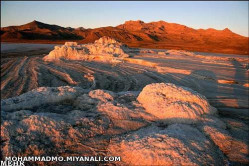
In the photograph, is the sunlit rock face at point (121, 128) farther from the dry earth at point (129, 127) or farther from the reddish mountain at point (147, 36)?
the reddish mountain at point (147, 36)

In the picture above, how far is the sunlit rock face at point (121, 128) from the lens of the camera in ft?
6.59

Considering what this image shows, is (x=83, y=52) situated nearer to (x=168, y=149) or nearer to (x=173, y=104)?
(x=173, y=104)

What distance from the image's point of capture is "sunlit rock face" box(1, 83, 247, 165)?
6.59 ft

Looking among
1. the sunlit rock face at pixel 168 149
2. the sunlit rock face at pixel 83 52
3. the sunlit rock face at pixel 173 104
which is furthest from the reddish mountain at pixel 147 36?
the sunlit rock face at pixel 168 149

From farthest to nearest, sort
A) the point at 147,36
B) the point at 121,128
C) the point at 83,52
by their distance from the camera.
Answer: the point at 147,36
the point at 83,52
the point at 121,128

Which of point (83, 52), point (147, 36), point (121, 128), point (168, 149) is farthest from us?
point (147, 36)

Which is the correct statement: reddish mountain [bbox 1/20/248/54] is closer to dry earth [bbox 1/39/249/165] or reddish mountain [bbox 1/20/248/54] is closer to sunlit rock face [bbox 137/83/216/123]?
sunlit rock face [bbox 137/83/216/123]

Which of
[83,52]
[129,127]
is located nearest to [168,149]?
[129,127]

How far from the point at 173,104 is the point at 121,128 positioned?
87cm

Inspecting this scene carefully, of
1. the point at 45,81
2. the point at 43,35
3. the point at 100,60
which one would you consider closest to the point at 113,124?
the point at 45,81

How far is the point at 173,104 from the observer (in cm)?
298

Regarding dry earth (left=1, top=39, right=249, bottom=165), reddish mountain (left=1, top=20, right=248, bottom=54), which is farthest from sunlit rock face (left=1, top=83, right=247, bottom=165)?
reddish mountain (left=1, top=20, right=248, bottom=54)

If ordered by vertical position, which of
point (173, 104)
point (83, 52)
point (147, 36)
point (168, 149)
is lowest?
point (168, 149)

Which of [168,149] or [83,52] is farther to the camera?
[83,52]
